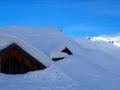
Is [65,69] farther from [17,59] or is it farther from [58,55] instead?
[17,59]

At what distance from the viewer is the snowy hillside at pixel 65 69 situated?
19422 millimetres

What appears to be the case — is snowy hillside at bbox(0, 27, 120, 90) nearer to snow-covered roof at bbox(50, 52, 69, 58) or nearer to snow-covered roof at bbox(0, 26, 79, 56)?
snow-covered roof at bbox(0, 26, 79, 56)

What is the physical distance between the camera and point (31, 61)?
2183 cm

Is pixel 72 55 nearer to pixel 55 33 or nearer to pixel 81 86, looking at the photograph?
pixel 55 33

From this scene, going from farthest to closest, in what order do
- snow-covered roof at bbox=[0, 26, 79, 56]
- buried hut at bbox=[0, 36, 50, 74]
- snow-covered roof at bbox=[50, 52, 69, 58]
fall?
1. snow-covered roof at bbox=[0, 26, 79, 56]
2. snow-covered roof at bbox=[50, 52, 69, 58]
3. buried hut at bbox=[0, 36, 50, 74]

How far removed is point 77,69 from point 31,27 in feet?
67.1

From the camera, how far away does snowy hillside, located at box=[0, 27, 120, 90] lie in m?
19.4

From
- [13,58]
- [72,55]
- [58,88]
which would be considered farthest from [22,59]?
[72,55]

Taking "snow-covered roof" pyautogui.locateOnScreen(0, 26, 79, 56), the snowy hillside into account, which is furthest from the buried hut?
"snow-covered roof" pyautogui.locateOnScreen(0, 26, 79, 56)

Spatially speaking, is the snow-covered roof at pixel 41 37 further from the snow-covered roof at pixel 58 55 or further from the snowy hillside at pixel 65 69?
the snow-covered roof at pixel 58 55

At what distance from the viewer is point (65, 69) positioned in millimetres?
28891

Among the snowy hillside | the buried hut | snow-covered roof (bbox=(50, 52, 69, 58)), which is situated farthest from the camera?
snow-covered roof (bbox=(50, 52, 69, 58))

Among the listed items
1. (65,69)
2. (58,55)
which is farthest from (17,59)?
(58,55)

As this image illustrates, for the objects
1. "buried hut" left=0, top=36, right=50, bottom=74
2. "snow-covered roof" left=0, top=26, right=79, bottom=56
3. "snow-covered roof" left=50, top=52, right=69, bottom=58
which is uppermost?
"snow-covered roof" left=0, top=26, right=79, bottom=56
